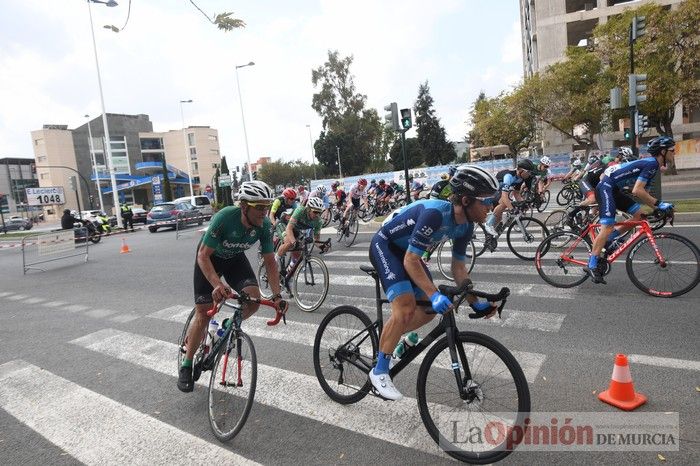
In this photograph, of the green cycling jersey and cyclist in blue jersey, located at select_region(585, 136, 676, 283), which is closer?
the green cycling jersey

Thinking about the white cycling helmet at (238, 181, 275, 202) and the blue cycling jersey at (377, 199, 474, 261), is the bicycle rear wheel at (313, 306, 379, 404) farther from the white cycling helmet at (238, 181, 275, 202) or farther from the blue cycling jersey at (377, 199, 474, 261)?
the white cycling helmet at (238, 181, 275, 202)

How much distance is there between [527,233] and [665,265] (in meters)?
3.08

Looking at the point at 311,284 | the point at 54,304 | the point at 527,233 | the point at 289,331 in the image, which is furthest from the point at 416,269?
the point at 54,304

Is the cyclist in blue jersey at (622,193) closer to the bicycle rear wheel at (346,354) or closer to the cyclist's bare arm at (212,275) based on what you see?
the bicycle rear wheel at (346,354)

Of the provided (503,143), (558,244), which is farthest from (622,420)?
(503,143)

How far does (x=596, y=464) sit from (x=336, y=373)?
203 centimetres

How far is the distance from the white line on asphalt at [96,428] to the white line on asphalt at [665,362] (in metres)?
3.56

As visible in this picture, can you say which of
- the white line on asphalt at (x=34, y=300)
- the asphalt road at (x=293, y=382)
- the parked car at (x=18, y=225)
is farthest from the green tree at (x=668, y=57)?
the parked car at (x=18, y=225)

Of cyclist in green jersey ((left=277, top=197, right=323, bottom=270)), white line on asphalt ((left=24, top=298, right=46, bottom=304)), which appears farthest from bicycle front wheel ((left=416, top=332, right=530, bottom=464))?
white line on asphalt ((left=24, top=298, right=46, bottom=304))

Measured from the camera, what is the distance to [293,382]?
4336 mm

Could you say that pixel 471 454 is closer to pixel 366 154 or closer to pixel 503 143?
pixel 503 143

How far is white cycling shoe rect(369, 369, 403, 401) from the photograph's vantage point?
3.29 metres

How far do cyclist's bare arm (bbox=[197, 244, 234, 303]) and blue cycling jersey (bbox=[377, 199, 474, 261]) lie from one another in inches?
51.6

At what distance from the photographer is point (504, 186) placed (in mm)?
9016
